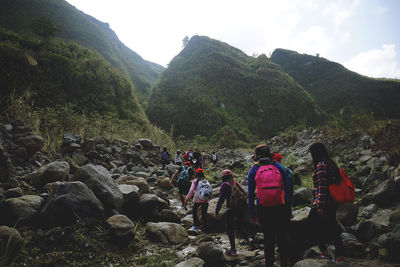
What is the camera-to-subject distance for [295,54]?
79.6 metres

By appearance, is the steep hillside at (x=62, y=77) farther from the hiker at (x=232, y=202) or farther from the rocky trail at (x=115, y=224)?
the hiker at (x=232, y=202)

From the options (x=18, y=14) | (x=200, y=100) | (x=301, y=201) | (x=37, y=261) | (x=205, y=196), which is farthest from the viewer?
(x=18, y=14)

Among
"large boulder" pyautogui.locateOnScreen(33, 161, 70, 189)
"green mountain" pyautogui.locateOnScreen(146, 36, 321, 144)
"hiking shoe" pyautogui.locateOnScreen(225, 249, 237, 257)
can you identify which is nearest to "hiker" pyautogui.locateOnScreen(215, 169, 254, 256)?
"hiking shoe" pyautogui.locateOnScreen(225, 249, 237, 257)

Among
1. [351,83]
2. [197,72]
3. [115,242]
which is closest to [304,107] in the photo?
[351,83]

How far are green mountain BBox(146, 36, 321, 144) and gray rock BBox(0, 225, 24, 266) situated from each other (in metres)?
31.8

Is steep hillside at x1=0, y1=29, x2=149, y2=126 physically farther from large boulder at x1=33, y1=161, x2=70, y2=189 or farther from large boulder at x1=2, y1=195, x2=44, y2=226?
large boulder at x1=2, y1=195, x2=44, y2=226

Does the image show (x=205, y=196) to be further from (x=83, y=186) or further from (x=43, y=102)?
(x=43, y=102)

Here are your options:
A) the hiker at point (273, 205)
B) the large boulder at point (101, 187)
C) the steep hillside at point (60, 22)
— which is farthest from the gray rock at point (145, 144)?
the steep hillside at point (60, 22)

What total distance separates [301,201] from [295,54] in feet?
293

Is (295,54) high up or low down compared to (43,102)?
up

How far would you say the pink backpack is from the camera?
262 cm

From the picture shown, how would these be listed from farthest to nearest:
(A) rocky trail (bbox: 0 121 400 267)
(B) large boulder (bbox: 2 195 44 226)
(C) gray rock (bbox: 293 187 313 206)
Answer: (C) gray rock (bbox: 293 187 313 206) < (B) large boulder (bbox: 2 195 44 226) < (A) rocky trail (bbox: 0 121 400 267)

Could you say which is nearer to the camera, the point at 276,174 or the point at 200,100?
the point at 276,174

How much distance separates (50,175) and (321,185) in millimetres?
5137
